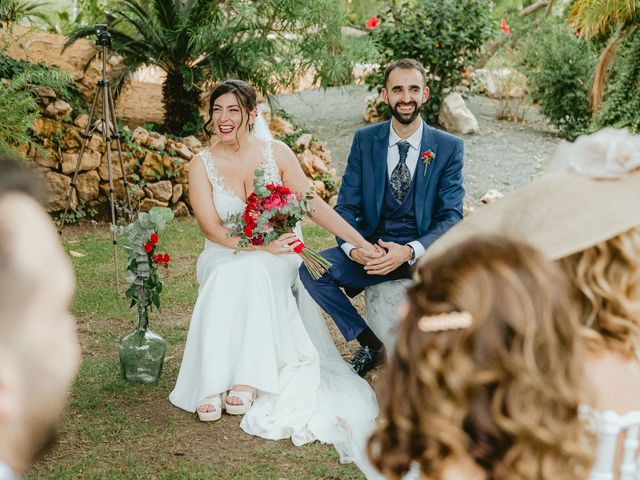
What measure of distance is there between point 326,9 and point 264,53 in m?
1.17

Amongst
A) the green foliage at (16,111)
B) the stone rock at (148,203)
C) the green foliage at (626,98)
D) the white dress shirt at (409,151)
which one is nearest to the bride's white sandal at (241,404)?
the white dress shirt at (409,151)

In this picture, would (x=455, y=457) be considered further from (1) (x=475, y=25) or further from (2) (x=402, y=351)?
(1) (x=475, y=25)

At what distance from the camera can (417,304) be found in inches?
51.9

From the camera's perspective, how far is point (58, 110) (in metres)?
8.21

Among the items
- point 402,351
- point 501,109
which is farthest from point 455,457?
point 501,109

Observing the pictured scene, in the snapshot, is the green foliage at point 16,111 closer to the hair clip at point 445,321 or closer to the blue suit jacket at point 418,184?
the blue suit jacket at point 418,184

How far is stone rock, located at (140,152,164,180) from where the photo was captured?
850cm

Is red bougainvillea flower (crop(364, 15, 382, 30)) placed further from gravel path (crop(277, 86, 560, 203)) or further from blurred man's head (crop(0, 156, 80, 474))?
blurred man's head (crop(0, 156, 80, 474))

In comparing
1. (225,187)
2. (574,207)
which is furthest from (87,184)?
(574,207)

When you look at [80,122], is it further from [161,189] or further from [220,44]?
[220,44]

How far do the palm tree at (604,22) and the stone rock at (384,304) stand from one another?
687cm

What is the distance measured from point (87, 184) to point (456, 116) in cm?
563

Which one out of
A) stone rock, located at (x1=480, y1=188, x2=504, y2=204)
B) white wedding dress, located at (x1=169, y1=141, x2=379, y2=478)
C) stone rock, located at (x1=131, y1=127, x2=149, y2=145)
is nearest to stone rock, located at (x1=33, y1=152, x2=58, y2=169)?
stone rock, located at (x1=131, y1=127, x2=149, y2=145)

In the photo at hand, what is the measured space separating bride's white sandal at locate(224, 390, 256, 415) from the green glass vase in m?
0.56
